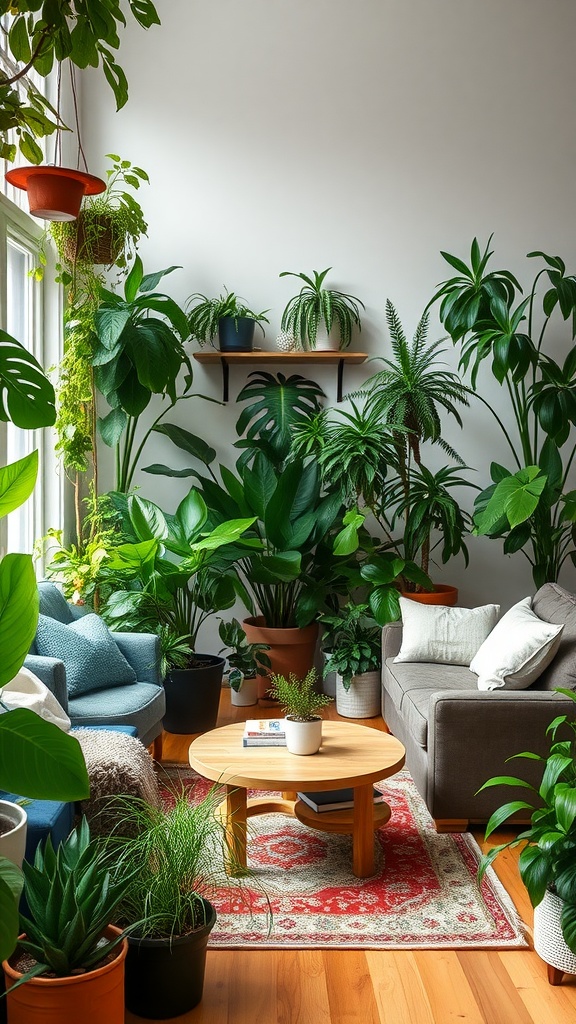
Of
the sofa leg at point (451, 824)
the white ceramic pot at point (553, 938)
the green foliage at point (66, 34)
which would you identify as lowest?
the sofa leg at point (451, 824)

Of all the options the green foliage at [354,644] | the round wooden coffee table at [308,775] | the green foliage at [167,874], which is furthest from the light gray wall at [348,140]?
the green foliage at [167,874]

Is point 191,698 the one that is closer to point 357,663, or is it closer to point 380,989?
point 357,663

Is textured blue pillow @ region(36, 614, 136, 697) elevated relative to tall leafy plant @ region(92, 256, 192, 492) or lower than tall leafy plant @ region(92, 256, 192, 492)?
lower

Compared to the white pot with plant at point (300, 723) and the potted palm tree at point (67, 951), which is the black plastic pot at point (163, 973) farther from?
the white pot with plant at point (300, 723)

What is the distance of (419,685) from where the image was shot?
376 centimetres

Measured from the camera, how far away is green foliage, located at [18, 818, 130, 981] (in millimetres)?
1859

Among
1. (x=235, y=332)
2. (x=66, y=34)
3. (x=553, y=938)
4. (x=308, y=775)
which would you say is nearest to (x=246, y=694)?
(x=235, y=332)

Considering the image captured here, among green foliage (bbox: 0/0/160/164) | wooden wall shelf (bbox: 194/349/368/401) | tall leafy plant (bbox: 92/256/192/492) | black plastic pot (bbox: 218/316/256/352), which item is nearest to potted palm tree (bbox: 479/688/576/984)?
green foliage (bbox: 0/0/160/164)

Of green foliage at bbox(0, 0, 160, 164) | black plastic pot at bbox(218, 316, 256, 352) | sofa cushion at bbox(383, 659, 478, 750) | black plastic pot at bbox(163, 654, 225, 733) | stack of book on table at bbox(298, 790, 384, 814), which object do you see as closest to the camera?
green foliage at bbox(0, 0, 160, 164)

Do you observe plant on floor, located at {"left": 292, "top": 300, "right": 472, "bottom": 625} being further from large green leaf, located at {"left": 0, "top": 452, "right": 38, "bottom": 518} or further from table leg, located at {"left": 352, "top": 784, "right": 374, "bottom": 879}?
large green leaf, located at {"left": 0, "top": 452, "right": 38, "bottom": 518}

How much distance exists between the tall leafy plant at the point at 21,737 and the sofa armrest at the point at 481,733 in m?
1.89

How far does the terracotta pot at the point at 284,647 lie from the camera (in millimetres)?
4996

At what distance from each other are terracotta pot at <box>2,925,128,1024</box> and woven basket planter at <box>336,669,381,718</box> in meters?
3.01

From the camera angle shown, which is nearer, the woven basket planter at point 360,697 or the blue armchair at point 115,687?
the blue armchair at point 115,687
